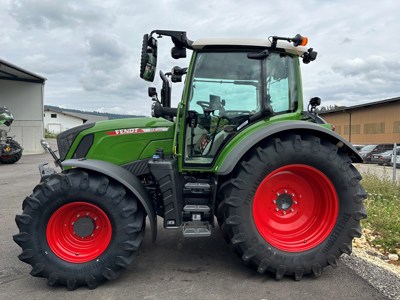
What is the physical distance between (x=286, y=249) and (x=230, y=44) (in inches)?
85.8

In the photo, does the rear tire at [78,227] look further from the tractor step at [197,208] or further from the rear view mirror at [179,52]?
the rear view mirror at [179,52]

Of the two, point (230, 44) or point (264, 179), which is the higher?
point (230, 44)

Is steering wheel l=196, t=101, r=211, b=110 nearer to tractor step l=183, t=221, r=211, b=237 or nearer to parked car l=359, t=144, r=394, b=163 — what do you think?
tractor step l=183, t=221, r=211, b=237

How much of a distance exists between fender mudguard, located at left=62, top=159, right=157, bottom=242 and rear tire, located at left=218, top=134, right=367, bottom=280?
72cm

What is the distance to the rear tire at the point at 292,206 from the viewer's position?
3.60 m

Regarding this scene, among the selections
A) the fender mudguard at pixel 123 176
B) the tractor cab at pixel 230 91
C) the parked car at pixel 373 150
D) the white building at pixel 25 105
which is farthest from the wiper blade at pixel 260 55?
the parked car at pixel 373 150

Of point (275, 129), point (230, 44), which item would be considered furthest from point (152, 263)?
point (230, 44)

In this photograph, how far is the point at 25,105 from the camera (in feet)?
77.6

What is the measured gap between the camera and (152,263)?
13.6ft

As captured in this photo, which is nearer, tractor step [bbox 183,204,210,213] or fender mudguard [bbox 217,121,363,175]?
fender mudguard [bbox 217,121,363,175]

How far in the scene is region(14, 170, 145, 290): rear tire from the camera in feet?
11.4

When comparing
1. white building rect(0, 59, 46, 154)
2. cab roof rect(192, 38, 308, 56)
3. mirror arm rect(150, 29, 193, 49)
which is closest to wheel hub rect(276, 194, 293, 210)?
cab roof rect(192, 38, 308, 56)

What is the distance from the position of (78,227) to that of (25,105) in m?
22.7

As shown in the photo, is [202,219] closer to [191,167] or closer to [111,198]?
[191,167]
